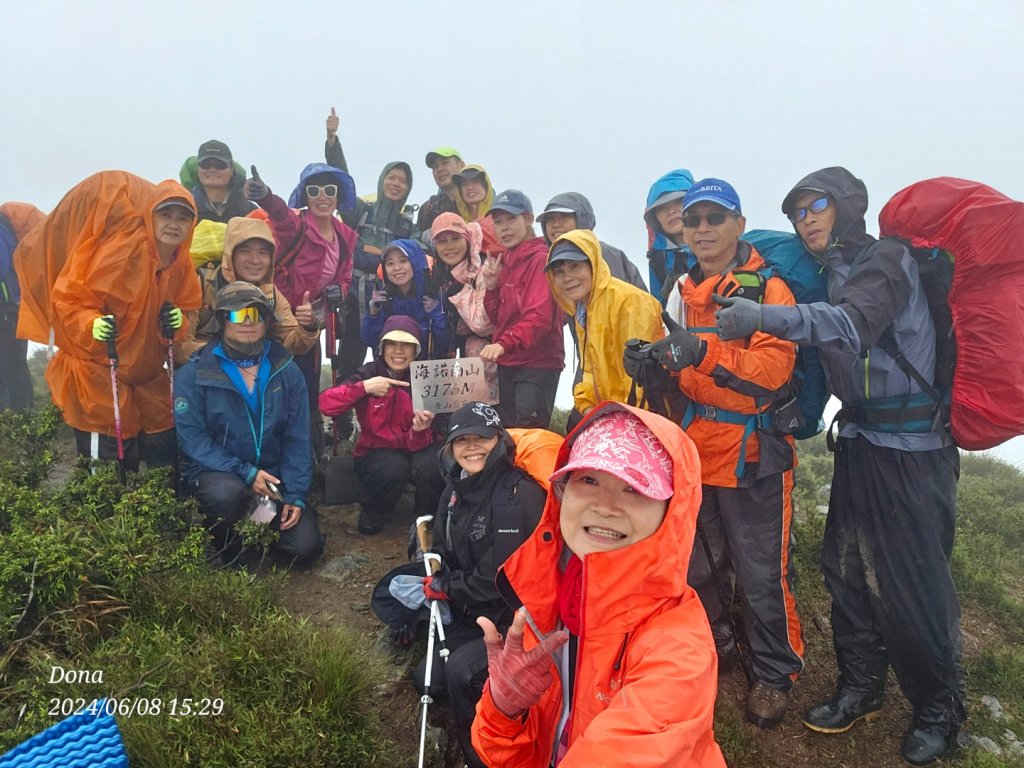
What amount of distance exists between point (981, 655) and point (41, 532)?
782 centimetres

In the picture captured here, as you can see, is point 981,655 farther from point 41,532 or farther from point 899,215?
point 41,532

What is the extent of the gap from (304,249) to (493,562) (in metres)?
5.00

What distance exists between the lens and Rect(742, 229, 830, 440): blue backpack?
4117mm

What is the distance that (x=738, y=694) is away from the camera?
4.42 metres

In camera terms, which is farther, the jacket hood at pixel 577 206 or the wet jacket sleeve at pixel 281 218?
the wet jacket sleeve at pixel 281 218

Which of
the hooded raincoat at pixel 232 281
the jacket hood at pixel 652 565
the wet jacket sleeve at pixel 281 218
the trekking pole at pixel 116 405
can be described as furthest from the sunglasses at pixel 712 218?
the trekking pole at pixel 116 405

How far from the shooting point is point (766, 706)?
4.09m

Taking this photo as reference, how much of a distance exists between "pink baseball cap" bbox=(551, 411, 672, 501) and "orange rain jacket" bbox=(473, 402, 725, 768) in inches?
2.7

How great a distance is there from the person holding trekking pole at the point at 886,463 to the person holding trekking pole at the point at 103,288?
5191 millimetres

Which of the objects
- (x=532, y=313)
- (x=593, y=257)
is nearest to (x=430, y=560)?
(x=593, y=257)

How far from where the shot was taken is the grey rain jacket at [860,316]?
3270 mm

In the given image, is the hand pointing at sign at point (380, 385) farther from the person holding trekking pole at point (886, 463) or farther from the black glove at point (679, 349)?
the person holding trekking pole at point (886, 463)

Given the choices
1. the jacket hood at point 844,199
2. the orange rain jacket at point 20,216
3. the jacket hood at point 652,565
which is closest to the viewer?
the jacket hood at point 652,565

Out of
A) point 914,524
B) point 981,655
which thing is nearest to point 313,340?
point 914,524
